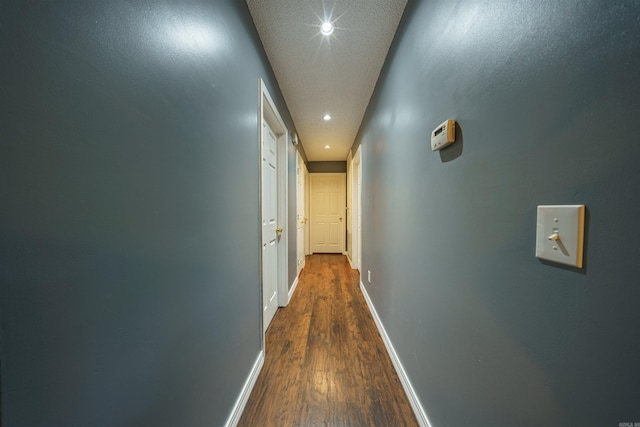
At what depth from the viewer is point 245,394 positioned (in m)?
1.26

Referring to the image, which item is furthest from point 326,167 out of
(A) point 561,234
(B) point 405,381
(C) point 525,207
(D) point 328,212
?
(A) point 561,234

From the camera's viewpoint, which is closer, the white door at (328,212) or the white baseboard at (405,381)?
the white baseboard at (405,381)

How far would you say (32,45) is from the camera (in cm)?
37

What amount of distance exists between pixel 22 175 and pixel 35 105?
12cm

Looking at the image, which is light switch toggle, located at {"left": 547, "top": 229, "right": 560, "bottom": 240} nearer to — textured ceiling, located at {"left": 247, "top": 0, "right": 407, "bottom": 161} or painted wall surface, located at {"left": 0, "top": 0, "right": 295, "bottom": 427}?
painted wall surface, located at {"left": 0, "top": 0, "right": 295, "bottom": 427}

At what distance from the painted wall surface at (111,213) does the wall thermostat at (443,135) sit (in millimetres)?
926

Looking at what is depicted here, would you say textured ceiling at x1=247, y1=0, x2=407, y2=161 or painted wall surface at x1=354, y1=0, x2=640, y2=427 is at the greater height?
textured ceiling at x1=247, y1=0, x2=407, y2=161

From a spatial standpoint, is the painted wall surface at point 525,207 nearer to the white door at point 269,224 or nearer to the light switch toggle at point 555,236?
the light switch toggle at point 555,236

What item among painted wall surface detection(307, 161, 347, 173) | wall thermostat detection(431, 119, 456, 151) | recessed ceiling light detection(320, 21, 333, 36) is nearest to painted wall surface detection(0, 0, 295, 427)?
recessed ceiling light detection(320, 21, 333, 36)

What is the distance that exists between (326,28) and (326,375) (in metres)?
2.27

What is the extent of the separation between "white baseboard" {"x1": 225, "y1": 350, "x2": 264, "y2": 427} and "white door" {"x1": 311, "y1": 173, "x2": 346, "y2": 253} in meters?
3.87

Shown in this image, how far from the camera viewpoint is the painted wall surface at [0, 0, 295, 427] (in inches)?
14.0

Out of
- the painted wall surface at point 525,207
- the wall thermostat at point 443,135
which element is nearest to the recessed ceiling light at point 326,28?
the painted wall surface at point 525,207

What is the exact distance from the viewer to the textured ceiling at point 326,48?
52.7 inches
